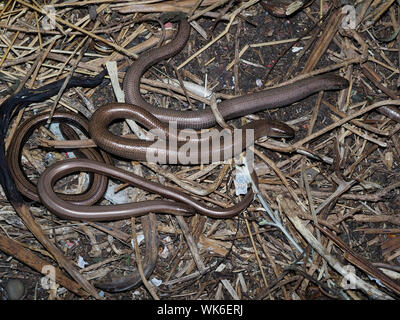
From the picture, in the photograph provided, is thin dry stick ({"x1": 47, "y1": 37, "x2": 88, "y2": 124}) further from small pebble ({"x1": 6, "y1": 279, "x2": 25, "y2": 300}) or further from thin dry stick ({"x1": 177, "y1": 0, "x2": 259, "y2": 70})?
small pebble ({"x1": 6, "y1": 279, "x2": 25, "y2": 300})

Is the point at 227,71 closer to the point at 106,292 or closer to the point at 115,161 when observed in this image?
the point at 115,161

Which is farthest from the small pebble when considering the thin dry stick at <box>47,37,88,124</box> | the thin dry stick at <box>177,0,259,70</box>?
the thin dry stick at <box>177,0,259,70</box>

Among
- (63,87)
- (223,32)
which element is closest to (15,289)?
(63,87)

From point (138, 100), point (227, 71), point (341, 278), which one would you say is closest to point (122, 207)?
point (138, 100)

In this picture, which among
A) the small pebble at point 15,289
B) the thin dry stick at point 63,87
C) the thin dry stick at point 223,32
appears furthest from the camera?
the thin dry stick at point 223,32

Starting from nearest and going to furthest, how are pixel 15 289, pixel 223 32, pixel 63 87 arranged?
pixel 15 289, pixel 63 87, pixel 223 32

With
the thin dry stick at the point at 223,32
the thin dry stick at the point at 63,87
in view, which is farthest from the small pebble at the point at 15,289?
the thin dry stick at the point at 223,32

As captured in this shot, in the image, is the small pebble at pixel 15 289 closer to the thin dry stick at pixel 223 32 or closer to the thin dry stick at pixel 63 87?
the thin dry stick at pixel 63 87

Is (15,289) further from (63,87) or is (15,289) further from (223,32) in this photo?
(223,32)
